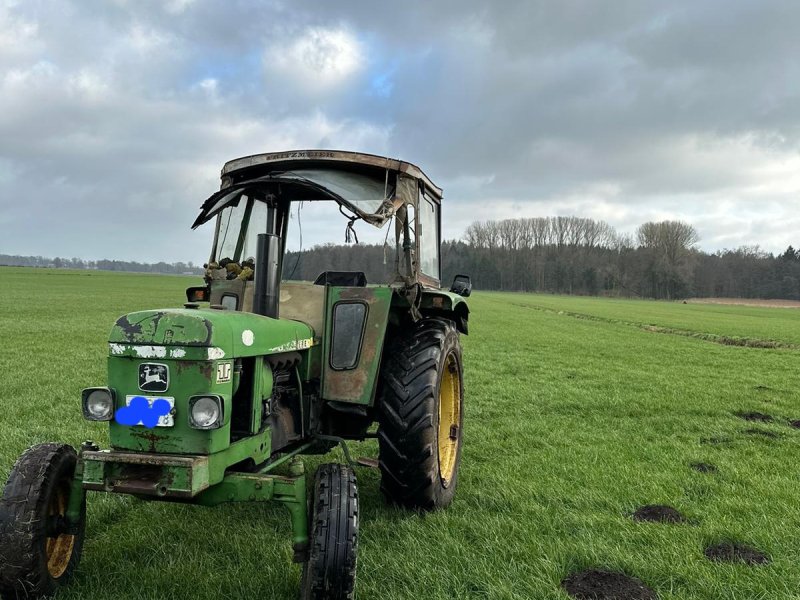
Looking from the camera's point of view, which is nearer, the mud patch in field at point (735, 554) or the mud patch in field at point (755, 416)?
the mud patch in field at point (735, 554)

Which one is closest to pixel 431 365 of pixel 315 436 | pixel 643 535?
pixel 315 436

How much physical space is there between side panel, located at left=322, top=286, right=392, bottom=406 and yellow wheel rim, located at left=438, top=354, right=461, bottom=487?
1.05m

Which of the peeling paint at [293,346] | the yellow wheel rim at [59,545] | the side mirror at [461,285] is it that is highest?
the side mirror at [461,285]

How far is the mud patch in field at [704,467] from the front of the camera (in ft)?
18.3

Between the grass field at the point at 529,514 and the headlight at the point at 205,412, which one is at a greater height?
the headlight at the point at 205,412

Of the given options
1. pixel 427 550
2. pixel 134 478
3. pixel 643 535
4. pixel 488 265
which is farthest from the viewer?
pixel 488 265

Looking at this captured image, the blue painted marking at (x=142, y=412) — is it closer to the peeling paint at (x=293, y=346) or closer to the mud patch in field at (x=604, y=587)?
the peeling paint at (x=293, y=346)

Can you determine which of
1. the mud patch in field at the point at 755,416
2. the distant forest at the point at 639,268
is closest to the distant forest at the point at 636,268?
the distant forest at the point at 639,268

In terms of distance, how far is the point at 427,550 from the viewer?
3.64 metres

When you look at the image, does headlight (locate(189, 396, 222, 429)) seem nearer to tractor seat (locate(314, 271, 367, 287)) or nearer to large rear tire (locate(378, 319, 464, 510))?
large rear tire (locate(378, 319, 464, 510))

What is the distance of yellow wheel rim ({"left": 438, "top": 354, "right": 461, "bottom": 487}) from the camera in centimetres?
503

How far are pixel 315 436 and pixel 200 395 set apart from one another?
56.3 inches

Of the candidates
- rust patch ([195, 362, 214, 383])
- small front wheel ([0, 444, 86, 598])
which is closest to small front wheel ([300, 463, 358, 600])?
rust patch ([195, 362, 214, 383])

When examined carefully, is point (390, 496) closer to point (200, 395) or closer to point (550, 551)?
point (550, 551)
